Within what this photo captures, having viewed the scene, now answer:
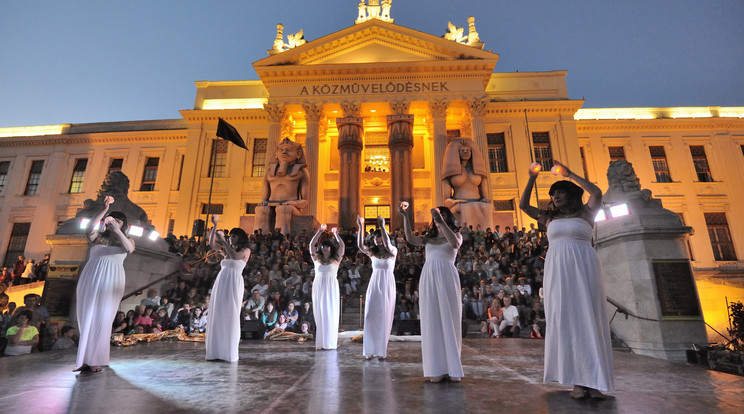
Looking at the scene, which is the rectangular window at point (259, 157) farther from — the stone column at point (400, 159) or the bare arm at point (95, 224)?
the bare arm at point (95, 224)

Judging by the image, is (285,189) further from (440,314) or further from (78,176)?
(78,176)

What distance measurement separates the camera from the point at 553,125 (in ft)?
97.3

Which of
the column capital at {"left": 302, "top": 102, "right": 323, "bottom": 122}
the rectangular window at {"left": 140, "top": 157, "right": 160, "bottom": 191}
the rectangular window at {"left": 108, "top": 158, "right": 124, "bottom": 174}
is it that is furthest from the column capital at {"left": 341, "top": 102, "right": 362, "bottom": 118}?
the rectangular window at {"left": 108, "top": 158, "right": 124, "bottom": 174}

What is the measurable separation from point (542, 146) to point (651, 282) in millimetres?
25086

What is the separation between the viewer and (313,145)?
26.4 metres

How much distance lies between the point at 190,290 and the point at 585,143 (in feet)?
98.5

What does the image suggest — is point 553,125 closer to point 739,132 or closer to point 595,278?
point 739,132

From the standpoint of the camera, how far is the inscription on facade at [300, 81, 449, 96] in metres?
27.6

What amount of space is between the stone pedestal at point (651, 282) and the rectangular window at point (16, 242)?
38792 millimetres

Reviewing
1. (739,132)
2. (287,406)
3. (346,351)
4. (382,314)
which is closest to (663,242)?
(382,314)

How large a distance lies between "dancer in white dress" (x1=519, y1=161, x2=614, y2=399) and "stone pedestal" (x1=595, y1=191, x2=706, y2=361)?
4.25 metres

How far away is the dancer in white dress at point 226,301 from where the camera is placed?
5.51 metres

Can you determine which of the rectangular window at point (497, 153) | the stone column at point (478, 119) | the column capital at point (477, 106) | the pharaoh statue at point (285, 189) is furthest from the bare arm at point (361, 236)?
the rectangular window at point (497, 153)

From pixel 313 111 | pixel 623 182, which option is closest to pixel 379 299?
pixel 623 182
